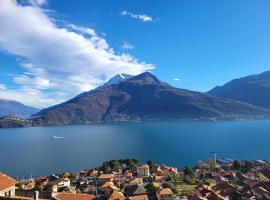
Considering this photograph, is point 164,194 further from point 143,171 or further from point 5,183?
point 5,183

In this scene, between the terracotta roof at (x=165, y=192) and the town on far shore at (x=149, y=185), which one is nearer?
the town on far shore at (x=149, y=185)

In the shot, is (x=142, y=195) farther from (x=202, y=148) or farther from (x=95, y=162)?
(x=202, y=148)

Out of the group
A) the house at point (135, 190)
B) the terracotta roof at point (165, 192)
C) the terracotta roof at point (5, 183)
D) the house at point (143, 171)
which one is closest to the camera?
the terracotta roof at point (5, 183)

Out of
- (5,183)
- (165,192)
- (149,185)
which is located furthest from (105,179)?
(5,183)

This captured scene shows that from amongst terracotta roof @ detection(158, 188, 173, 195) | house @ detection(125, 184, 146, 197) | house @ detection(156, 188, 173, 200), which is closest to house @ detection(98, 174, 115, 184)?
house @ detection(125, 184, 146, 197)

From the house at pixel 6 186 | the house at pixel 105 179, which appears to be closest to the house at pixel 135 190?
the house at pixel 105 179

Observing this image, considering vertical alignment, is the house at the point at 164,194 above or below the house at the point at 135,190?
below

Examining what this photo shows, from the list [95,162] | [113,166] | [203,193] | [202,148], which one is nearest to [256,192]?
[203,193]

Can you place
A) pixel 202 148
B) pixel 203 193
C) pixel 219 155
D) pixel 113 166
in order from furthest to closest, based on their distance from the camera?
pixel 202 148 → pixel 219 155 → pixel 113 166 → pixel 203 193

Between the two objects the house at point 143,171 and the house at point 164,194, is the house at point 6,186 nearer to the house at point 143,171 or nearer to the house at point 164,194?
the house at point 164,194
